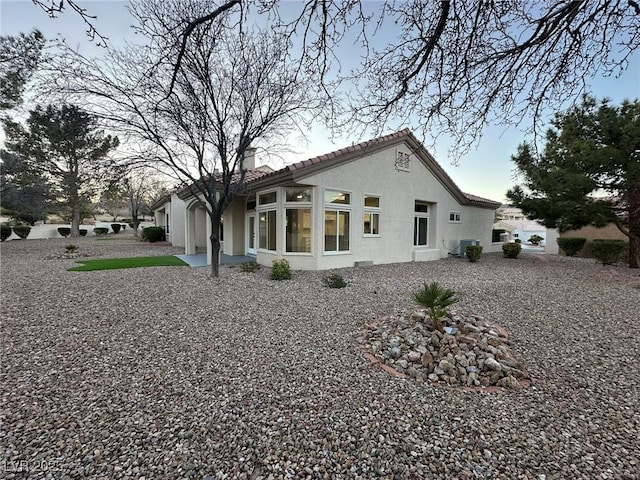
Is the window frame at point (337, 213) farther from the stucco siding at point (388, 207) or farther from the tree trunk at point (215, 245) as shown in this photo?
the tree trunk at point (215, 245)

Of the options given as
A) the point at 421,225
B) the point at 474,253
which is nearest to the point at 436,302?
the point at 474,253

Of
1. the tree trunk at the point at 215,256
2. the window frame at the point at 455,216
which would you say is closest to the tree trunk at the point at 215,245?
the tree trunk at the point at 215,256

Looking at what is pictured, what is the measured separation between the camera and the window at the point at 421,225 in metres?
15.0

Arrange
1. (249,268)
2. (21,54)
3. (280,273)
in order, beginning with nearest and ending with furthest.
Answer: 1. (21,54)
2. (280,273)
3. (249,268)

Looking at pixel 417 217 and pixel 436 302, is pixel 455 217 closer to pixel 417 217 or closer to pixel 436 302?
pixel 417 217

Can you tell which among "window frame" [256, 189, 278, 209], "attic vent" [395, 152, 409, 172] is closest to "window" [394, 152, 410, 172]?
"attic vent" [395, 152, 409, 172]

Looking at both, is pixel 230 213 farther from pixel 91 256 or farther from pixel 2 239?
pixel 2 239

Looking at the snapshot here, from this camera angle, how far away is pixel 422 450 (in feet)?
7.65

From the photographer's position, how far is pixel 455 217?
17016mm

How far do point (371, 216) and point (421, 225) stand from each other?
436cm

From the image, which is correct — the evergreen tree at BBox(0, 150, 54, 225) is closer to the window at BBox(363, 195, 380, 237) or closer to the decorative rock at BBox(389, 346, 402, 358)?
the window at BBox(363, 195, 380, 237)

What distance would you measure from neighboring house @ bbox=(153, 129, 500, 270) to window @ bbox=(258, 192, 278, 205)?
1.6 inches

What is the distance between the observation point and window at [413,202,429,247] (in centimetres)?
1501

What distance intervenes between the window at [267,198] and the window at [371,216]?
3.82m
